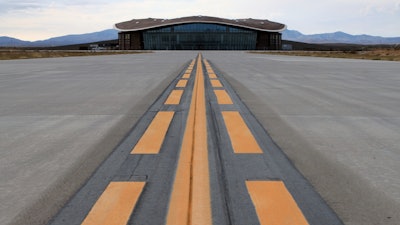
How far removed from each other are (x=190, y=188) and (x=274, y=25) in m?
147

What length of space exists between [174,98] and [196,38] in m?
128

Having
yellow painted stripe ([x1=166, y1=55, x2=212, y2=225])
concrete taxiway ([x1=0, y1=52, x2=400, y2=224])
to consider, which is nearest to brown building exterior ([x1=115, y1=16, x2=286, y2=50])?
concrete taxiway ([x1=0, y1=52, x2=400, y2=224])

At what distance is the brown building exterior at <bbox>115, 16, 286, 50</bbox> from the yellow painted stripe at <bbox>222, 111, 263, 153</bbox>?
130235 mm

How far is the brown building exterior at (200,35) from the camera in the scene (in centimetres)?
13638

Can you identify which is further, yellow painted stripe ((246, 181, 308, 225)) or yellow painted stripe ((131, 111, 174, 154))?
yellow painted stripe ((131, 111, 174, 154))

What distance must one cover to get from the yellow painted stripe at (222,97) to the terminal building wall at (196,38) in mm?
126287

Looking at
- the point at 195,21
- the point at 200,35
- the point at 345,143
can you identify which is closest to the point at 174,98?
the point at 345,143

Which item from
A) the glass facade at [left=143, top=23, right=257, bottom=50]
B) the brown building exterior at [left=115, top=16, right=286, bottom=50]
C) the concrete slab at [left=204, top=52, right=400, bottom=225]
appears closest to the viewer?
the concrete slab at [left=204, top=52, right=400, bottom=225]

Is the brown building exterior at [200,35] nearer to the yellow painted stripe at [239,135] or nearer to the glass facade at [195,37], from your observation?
the glass facade at [195,37]

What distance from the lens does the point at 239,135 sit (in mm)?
5715

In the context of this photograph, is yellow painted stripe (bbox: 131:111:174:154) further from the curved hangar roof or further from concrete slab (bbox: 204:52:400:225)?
the curved hangar roof

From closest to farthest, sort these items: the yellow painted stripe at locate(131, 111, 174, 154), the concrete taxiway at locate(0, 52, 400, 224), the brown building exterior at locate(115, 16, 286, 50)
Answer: the concrete taxiway at locate(0, 52, 400, 224) → the yellow painted stripe at locate(131, 111, 174, 154) → the brown building exterior at locate(115, 16, 286, 50)

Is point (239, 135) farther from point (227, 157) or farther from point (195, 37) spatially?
point (195, 37)

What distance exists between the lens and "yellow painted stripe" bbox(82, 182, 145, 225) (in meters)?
2.99
